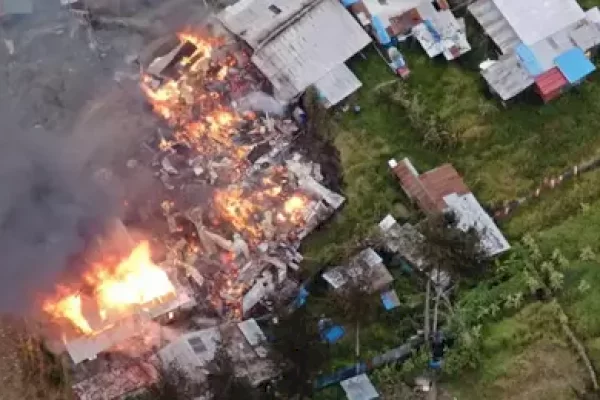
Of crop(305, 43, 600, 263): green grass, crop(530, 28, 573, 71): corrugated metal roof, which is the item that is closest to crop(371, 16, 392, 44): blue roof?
crop(305, 43, 600, 263): green grass

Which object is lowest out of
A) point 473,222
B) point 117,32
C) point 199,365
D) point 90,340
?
point 473,222

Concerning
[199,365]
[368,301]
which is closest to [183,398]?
[199,365]

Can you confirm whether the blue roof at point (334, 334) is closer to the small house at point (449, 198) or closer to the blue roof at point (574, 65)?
the small house at point (449, 198)

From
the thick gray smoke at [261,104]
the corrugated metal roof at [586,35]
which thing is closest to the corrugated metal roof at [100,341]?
the thick gray smoke at [261,104]

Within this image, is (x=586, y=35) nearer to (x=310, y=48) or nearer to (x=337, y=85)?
(x=337, y=85)

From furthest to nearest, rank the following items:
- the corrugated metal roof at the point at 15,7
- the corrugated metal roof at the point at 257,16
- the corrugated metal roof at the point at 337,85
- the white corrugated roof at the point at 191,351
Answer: the corrugated metal roof at the point at 15,7, the corrugated metal roof at the point at 257,16, the corrugated metal roof at the point at 337,85, the white corrugated roof at the point at 191,351

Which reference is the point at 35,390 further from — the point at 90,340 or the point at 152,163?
the point at 152,163
